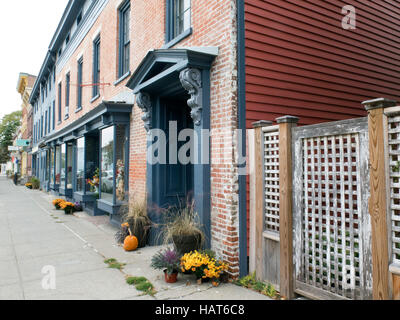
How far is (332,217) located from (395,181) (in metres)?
0.76

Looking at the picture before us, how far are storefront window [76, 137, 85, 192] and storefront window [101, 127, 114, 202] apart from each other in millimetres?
2395

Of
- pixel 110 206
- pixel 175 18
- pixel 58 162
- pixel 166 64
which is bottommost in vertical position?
pixel 110 206

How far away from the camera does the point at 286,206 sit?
151 inches

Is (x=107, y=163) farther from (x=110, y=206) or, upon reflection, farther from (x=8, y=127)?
(x=8, y=127)

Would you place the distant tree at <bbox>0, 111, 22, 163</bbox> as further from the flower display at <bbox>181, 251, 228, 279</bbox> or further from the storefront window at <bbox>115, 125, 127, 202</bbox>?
the flower display at <bbox>181, 251, 228, 279</bbox>

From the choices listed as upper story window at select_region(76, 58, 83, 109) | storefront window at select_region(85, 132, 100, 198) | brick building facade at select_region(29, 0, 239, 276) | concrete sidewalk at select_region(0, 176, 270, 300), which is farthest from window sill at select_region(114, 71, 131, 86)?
upper story window at select_region(76, 58, 83, 109)

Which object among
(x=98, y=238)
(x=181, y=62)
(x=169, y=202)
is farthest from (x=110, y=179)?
(x=181, y=62)

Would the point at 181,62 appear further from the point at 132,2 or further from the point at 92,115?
the point at 92,115

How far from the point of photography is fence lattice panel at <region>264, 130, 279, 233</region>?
408 centimetres

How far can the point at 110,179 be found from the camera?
8.22 meters

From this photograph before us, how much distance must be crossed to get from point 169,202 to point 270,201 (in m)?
2.82

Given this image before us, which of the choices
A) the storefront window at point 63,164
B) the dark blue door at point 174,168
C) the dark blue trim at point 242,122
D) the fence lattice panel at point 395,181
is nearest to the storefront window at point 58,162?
the storefront window at point 63,164

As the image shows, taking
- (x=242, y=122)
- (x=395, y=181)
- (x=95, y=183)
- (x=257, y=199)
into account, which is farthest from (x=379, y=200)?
(x=95, y=183)

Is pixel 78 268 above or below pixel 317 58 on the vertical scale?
below
